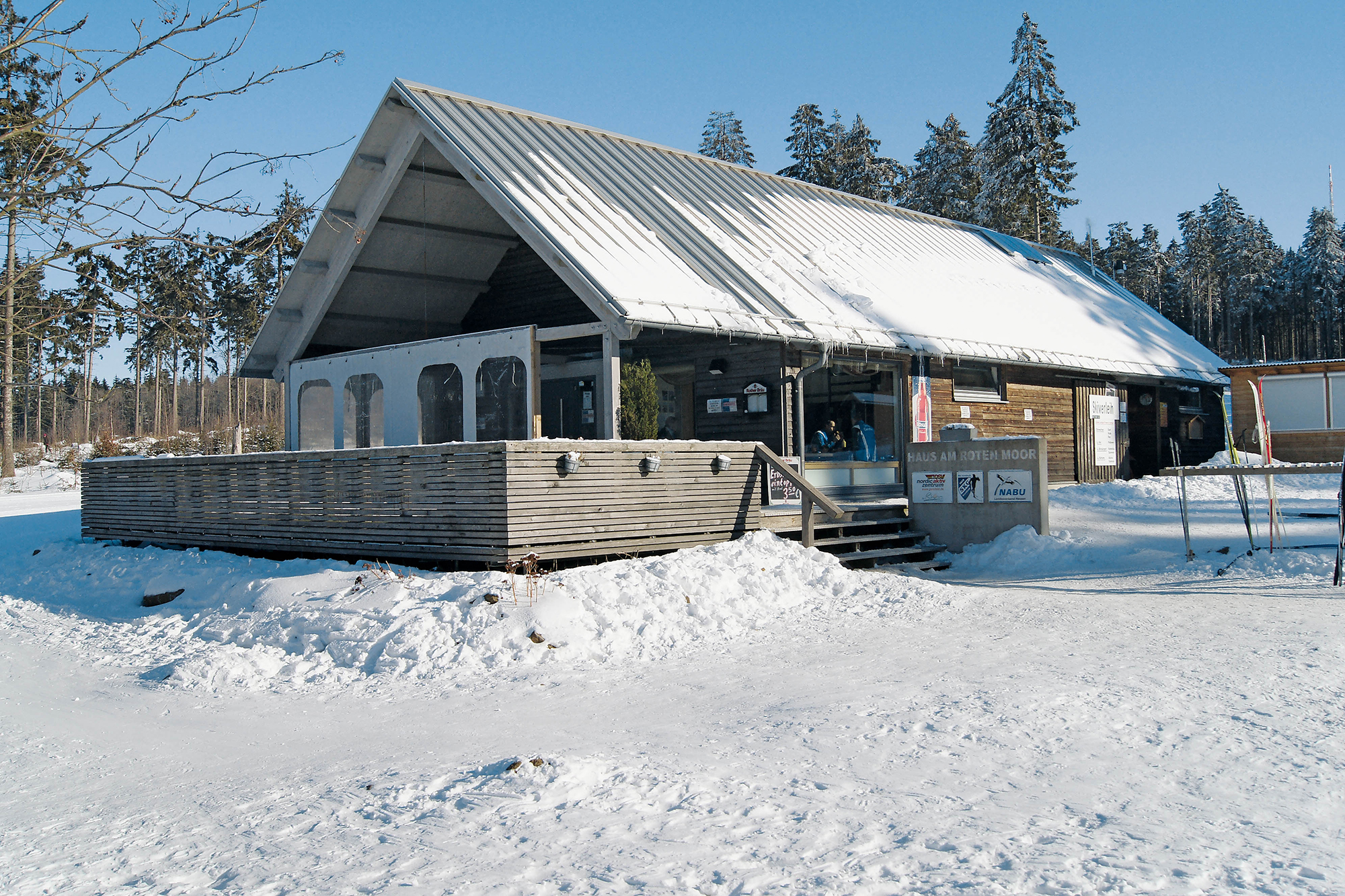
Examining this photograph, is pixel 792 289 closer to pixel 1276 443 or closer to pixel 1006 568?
pixel 1006 568

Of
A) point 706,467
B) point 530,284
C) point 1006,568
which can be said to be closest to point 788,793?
point 706,467

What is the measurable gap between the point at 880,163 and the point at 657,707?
47823 millimetres

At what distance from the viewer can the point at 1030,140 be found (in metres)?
43.0

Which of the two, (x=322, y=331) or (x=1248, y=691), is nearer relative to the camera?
(x=1248, y=691)

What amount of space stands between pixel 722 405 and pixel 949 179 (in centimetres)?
4014

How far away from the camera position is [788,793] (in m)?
4.83

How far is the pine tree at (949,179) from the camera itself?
51.2m

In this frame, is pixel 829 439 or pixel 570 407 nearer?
pixel 829 439

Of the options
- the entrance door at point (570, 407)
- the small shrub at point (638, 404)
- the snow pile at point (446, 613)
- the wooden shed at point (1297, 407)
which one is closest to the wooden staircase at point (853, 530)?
the snow pile at point (446, 613)

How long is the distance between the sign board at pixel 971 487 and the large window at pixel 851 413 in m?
2.59

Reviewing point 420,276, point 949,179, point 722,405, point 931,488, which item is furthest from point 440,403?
point 949,179

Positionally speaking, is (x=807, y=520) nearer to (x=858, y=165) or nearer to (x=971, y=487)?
Result: (x=971, y=487)

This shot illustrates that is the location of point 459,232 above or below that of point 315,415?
above

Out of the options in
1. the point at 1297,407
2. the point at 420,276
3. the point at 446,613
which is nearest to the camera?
the point at 446,613
